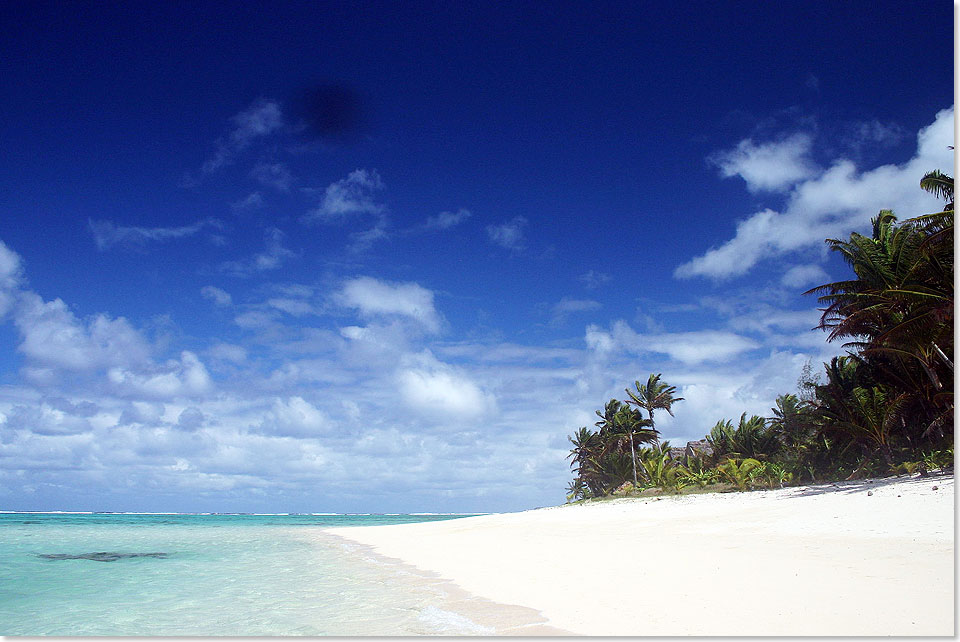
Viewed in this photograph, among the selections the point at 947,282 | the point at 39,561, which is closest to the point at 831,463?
the point at 947,282

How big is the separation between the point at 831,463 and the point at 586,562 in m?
22.7

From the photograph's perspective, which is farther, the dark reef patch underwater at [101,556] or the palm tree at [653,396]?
the palm tree at [653,396]

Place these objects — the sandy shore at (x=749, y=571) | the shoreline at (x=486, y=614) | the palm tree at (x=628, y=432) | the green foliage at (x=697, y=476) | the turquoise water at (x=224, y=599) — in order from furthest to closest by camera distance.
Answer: the palm tree at (x=628, y=432), the green foliage at (x=697, y=476), the turquoise water at (x=224, y=599), the shoreline at (x=486, y=614), the sandy shore at (x=749, y=571)

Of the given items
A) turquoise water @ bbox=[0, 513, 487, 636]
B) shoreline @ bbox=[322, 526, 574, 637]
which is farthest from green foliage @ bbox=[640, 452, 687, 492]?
shoreline @ bbox=[322, 526, 574, 637]

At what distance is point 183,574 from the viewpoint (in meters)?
13.5

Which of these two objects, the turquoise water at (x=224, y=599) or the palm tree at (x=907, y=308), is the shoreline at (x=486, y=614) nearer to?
the turquoise water at (x=224, y=599)

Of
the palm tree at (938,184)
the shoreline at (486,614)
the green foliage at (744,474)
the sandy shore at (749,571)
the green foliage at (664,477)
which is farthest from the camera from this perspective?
the green foliage at (664,477)

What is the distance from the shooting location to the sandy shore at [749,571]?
5.38 m

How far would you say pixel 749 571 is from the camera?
773 centimetres

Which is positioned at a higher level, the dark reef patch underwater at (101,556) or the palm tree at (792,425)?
the palm tree at (792,425)

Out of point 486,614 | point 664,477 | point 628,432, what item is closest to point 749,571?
point 486,614

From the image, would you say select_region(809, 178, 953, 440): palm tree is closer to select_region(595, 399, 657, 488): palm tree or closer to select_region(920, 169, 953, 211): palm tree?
select_region(920, 169, 953, 211): palm tree

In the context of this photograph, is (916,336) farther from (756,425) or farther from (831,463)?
(756,425)

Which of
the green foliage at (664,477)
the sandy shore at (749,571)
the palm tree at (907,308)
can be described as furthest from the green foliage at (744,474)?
the sandy shore at (749,571)
